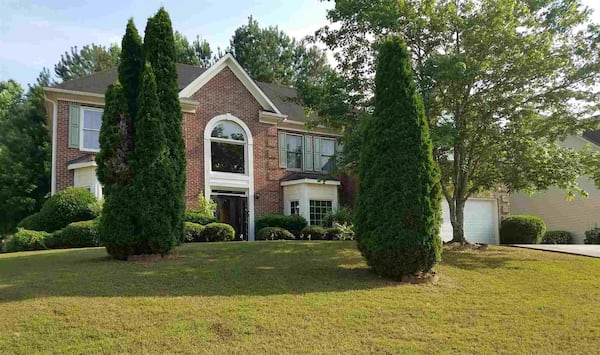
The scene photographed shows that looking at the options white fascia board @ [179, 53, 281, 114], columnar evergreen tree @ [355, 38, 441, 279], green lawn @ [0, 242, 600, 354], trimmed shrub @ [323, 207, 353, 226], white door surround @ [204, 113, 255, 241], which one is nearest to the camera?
green lawn @ [0, 242, 600, 354]

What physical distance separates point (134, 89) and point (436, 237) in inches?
269

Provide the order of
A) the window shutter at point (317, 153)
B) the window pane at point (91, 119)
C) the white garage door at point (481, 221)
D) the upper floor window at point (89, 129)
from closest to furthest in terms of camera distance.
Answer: the upper floor window at point (89, 129)
the window pane at point (91, 119)
the window shutter at point (317, 153)
the white garage door at point (481, 221)

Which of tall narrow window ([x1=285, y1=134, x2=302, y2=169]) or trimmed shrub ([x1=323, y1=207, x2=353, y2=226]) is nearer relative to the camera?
trimmed shrub ([x1=323, y1=207, x2=353, y2=226])

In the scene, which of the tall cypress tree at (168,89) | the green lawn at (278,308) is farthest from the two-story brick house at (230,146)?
the green lawn at (278,308)

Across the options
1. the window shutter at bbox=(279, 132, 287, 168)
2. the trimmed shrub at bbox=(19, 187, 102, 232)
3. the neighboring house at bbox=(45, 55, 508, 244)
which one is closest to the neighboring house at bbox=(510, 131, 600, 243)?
the neighboring house at bbox=(45, 55, 508, 244)

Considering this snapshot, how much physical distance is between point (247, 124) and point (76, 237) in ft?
30.5

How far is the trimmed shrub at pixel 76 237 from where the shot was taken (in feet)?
49.7

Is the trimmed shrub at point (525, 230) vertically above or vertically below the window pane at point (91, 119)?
below

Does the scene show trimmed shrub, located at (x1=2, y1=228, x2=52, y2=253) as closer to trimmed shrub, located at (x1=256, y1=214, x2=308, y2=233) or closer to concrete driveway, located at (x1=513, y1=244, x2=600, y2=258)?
trimmed shrub, located at (x1=256, y1=214, x2=308, y2=233)

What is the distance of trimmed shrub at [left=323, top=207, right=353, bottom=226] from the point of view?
21781 millimetres

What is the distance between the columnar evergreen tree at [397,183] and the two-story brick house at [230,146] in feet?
37.5

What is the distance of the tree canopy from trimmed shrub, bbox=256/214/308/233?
7.43m

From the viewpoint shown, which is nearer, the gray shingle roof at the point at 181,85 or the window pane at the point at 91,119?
the window pane at the point at 91,119

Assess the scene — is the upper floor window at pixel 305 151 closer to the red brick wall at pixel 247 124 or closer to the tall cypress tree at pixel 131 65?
the red brick wall at pixel 247 124
